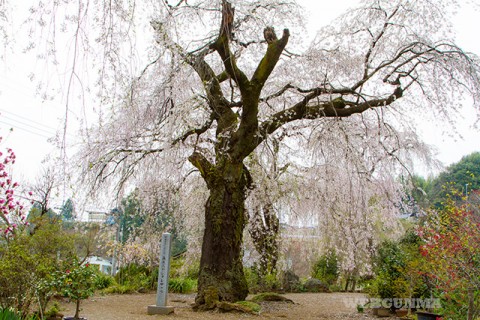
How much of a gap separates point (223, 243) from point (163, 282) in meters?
1.22

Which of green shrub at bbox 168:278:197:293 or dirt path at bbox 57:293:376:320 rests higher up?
green shrub at bbox 168:278:197:293

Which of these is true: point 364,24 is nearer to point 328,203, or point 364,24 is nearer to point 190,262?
point 328,203

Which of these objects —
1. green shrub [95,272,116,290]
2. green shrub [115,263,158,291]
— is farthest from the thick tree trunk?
green shrub [95,272,116,290]

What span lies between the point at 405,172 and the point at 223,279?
15.5 feet

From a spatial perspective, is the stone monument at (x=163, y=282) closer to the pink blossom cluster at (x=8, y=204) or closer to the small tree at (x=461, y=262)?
the pink blossom cluster at (x=8, y=204)

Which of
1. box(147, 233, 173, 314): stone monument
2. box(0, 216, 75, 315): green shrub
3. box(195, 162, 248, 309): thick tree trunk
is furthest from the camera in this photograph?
box(195, 162, 248, 309): thick tree trunk

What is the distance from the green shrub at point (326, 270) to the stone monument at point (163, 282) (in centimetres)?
862

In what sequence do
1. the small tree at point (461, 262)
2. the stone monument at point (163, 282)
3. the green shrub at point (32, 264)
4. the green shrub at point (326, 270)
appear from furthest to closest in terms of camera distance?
the green shrub at point (326, 270) → the stone monument at point (163, 282) → the small tree at point (461, 262) → the green shrub at point (32, 264)

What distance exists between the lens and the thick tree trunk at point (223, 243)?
7.27 m

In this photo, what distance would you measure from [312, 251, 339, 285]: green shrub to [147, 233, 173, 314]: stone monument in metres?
8.62

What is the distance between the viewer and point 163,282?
7285 mm

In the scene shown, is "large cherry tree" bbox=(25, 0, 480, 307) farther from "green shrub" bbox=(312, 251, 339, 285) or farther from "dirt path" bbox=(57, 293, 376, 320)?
"green shrub" bbox=(312, 251, 339, 285)

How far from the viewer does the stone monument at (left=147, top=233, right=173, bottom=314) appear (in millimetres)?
6953

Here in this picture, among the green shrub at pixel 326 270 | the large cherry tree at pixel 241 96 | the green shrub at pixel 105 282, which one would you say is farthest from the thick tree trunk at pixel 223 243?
the green shrub at pixel 326 270
